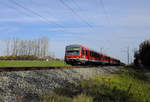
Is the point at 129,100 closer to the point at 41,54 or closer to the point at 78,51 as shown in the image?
the point at 78,51

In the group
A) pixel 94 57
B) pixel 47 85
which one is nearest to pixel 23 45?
pixel 94 57

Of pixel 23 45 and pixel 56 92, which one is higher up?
pixel 23 45

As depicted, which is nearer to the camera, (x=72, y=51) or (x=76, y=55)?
(x=76, y=55)

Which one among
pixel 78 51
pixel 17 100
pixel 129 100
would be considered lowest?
pixel 129 100

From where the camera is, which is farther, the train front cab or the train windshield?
the train windshield

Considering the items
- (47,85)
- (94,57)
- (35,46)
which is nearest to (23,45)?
(35,46)

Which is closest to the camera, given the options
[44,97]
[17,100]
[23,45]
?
[17,100]

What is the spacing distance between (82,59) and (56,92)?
45.8ft

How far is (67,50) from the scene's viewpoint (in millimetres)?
20750

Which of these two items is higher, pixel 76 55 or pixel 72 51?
pixel 72 51

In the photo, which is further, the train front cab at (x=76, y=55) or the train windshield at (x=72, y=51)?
the train windshield at (x=72, y=51)

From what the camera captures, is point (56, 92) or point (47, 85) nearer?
point (56, 92)

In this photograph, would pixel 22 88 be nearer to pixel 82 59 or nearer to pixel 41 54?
pixel 82 59

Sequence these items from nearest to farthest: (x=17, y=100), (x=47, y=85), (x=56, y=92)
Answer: (x=17, y=100) < (x=56, y=92) < (x=47, y=85)
